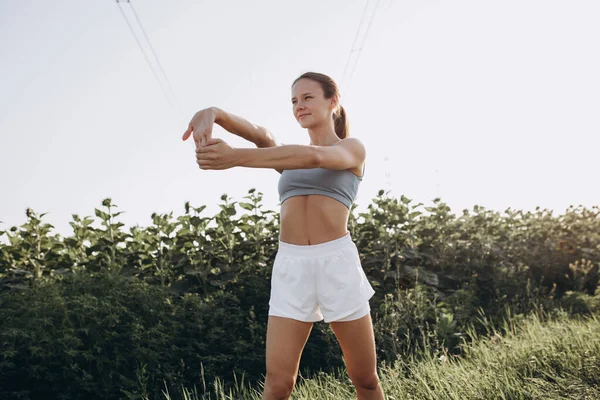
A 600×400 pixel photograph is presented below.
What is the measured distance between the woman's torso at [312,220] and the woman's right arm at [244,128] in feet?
1.02

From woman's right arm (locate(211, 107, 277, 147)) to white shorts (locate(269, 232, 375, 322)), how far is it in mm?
499

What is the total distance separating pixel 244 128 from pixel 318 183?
1.28ft

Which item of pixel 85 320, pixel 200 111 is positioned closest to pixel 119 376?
pixel 85 320

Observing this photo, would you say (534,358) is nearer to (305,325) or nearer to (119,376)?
(305,325)

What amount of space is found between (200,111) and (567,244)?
228 inches

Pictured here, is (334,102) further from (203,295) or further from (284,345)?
(203,295)

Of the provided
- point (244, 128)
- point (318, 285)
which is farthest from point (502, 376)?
point (244, 128)

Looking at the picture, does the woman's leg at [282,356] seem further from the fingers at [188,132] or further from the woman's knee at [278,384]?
the fingers at [188,132]

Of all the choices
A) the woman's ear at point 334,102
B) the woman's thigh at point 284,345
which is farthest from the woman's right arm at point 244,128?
the woman's thigh at point 284,345

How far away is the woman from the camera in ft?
8.05

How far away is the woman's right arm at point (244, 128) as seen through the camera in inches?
95.0

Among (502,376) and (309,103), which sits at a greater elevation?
(309,103)

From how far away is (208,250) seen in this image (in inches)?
186

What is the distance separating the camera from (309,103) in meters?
2.65
